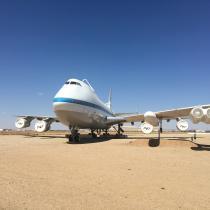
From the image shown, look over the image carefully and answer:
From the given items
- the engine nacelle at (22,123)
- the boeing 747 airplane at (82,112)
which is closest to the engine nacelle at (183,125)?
the boeing 747 airplane at (82,112)

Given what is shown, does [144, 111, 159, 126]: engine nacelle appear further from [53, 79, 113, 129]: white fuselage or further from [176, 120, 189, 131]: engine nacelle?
[53, 79, 113, 129]: white fuselage

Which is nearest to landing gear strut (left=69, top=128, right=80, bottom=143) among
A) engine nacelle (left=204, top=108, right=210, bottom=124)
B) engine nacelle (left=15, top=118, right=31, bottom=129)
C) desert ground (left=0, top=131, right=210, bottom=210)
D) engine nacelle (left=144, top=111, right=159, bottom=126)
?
engine nacelle (left=144, top=111, right=159, bottom=126)

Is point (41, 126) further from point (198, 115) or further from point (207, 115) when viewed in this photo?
point (207, 115)

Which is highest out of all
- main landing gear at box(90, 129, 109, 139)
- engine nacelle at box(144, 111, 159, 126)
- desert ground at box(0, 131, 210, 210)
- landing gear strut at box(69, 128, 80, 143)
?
engine nacelle at box(144, 111, 159, 126)

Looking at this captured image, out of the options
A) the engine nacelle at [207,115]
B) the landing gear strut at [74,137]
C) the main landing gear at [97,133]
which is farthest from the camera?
the main landing gear at [97,133]

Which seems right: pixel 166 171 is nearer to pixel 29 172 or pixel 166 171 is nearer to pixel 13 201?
pixel 29 172

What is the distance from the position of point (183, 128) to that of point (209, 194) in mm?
17609

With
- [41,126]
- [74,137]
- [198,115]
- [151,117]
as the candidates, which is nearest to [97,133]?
[41,126]

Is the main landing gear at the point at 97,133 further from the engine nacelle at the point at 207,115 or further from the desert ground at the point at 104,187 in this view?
the desert ground at the point at 104,187

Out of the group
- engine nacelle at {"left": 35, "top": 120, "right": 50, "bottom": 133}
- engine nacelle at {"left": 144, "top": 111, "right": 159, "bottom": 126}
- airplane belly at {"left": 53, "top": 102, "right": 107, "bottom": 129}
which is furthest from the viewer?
engine nacelle at {"left": 35, "top": 120, "right": 50, "bottom": 133}

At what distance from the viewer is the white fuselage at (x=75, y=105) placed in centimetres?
2431

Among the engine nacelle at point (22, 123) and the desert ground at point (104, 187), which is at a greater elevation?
the engine nacelle at point (22, 123)

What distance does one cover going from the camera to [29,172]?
9219 mm

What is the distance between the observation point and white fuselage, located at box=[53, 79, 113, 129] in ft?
79.8
